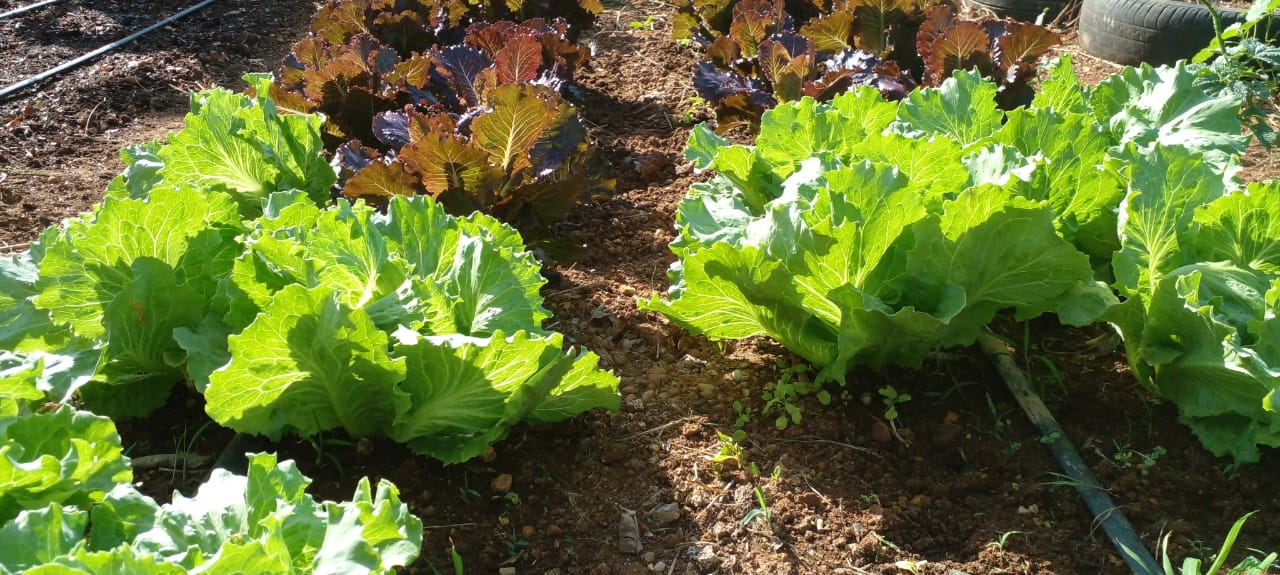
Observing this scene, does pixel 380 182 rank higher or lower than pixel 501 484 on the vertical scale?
Result: higher

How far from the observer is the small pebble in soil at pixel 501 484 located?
8.98 feet

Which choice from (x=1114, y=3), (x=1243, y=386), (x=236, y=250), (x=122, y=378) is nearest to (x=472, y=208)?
(x=236, y=250)

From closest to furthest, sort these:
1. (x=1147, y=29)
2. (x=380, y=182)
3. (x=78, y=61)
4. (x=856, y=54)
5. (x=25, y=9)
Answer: (x=380, y=182) < (x=856, y=54) < (x=1147, y=29) < (x=78, y=61) < (x=25, y=9)

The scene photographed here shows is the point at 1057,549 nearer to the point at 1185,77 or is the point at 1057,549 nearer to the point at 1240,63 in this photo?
the point at 1185,77

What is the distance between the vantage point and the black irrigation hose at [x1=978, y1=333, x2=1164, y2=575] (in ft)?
8.24

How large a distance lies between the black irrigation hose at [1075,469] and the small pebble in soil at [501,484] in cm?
149

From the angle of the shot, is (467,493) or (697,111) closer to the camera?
(467,493)

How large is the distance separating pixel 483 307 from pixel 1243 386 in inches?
77.3

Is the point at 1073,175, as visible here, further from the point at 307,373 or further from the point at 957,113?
the point at 307,373

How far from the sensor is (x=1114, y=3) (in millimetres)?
6363

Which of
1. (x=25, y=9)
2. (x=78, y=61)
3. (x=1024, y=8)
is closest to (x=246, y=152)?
(x=78, y=61)

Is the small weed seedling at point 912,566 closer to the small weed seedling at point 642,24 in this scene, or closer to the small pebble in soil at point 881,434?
the small pebble in soil at point 881,434

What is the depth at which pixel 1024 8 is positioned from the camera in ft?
24.9

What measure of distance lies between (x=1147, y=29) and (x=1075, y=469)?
4385 millimetres
